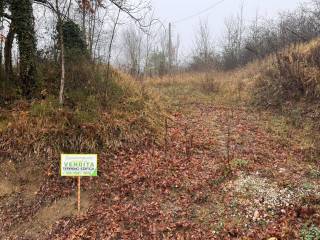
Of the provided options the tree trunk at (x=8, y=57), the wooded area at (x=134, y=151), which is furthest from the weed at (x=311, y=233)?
the tree trunk at (x=8, y=57)

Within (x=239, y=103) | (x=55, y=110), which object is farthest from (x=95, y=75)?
(x=239, y=103)

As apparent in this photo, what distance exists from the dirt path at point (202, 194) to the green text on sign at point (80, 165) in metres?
0.60

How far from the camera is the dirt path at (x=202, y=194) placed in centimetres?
536

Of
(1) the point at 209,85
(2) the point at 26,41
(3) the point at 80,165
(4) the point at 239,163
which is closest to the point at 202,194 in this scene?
(4) the point at 239,163

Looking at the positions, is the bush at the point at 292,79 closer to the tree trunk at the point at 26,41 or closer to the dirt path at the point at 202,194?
the dirt path at the point at 202,194

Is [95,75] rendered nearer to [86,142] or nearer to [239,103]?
[86,142]

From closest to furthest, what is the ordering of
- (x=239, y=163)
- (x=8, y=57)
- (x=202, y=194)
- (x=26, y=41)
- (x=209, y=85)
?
(x=202, y=194)
(x=239, y=163)
(x=26, y=41)
(x=8, y=57)
(x=209, y=85)

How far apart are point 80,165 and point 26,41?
3942 millimetres

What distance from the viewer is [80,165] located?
610 centimetres

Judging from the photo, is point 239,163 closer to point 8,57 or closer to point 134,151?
point 134,151

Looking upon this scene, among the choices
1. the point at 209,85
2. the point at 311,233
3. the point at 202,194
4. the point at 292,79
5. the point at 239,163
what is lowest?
the point at 311,233

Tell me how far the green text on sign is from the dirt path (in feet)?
1.98

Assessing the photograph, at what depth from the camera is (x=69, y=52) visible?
31.9 ft

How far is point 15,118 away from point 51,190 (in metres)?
1.93
